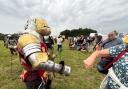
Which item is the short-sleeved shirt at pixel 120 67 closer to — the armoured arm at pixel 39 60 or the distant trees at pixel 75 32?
the armoured arm at pixel 39 60

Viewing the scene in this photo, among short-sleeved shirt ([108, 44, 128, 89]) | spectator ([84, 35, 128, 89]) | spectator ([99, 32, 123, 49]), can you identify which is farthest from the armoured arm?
spectator ([99, 32, 123, 49])

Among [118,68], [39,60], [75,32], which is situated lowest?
[75,32]

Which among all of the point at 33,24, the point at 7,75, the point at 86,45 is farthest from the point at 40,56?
the point at 86,45

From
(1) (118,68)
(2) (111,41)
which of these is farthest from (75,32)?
(1) (118,68)

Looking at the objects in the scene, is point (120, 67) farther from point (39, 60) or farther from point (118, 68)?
point (39, 60)

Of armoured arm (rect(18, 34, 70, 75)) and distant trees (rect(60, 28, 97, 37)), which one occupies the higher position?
armoured arm (rect(18, 34, 70, 75))

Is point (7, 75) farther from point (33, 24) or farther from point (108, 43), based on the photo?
point (33, 24)

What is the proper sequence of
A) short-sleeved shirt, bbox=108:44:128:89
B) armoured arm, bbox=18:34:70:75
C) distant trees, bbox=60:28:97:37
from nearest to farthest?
armoured arm, bbox=18:34:70:75 < short-sleeved shirt, bbox=108:44:128:89 < distant trees, bbox=60:28:97:37

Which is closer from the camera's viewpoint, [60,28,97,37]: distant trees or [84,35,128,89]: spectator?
[84,35,128,89]: spectator

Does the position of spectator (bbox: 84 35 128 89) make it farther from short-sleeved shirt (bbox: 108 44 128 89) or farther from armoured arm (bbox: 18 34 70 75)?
armoured arm (bbox: 18 34 70 75)

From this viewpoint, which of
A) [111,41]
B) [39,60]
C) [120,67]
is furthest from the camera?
[111,41]

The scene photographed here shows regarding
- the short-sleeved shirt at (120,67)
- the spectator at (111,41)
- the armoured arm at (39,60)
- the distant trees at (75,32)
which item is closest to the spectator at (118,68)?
the short-sleeved shirt at (120,67)

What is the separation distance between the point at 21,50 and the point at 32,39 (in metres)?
0.26

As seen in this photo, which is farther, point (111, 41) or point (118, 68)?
point (111, 41)
